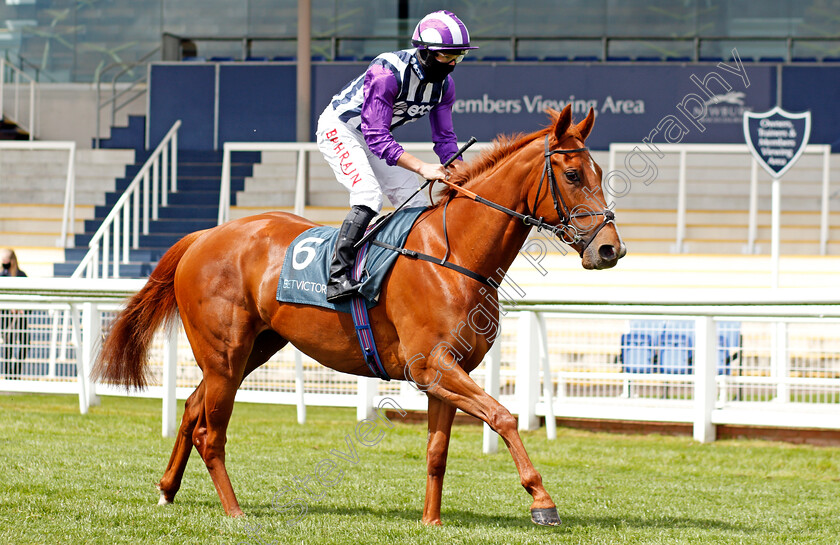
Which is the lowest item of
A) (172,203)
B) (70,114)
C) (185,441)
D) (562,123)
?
(185,441)

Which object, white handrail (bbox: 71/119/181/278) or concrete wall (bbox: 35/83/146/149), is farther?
concrete wall (bbox: 35/83/146/149)

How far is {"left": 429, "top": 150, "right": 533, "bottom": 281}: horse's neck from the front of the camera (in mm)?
3875

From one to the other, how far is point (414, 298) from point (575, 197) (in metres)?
0.71

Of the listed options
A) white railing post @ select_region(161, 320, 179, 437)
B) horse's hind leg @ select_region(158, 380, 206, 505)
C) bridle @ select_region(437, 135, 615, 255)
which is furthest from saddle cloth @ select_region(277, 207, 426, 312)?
white railing post @ select_region(161, 320, 179, 437)

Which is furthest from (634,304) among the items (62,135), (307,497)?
(62,135)

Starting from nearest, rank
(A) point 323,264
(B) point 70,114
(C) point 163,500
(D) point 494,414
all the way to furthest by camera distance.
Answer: (D) point 494,414
(A) point 323,264
(C) point 163,500
(B) point 70,114

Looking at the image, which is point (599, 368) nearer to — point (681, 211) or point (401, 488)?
point (401, 488)

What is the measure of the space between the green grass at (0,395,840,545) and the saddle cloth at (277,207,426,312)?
881 millimetres

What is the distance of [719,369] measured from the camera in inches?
267

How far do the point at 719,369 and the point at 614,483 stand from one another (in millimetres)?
1950

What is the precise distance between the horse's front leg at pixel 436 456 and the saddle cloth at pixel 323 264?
0.50 m

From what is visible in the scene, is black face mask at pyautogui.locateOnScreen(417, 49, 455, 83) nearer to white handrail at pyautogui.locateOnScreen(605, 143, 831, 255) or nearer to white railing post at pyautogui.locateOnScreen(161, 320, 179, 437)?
white railing post at pyautogui.locateOnScreen(161, 320, 179, 437)

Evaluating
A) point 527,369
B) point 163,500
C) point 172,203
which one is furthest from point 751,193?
point 163,500

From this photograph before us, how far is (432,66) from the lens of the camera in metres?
4.03
